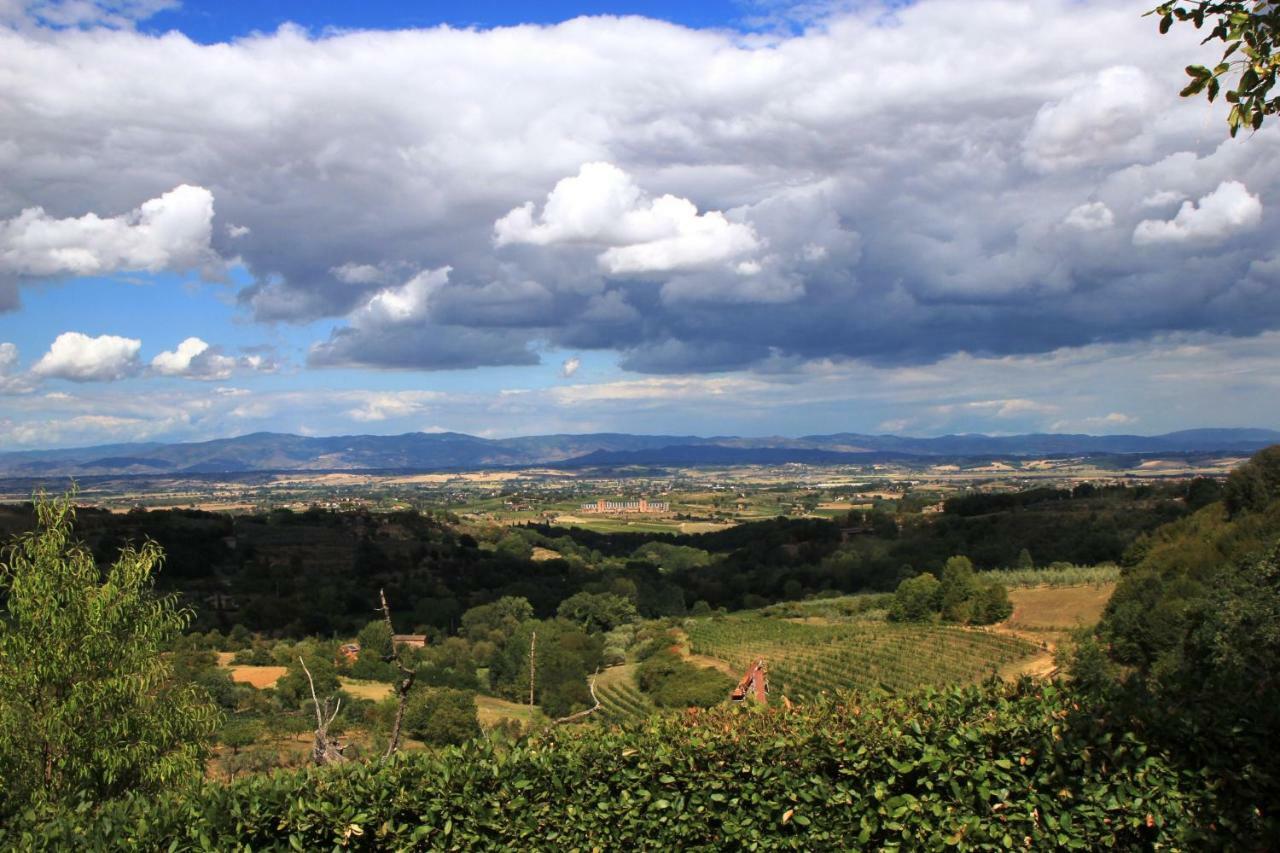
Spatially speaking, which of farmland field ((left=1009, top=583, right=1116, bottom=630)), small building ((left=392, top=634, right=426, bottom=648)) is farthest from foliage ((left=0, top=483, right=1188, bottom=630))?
farmland field ((left=1009, top=583, right=1116, bottom=630))

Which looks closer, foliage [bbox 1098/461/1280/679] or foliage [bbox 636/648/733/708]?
foliage [bbox 1098/461/1280/679]

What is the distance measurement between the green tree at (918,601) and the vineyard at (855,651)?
6.03ft

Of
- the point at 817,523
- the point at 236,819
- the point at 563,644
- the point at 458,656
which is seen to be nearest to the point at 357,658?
the point at 458,656

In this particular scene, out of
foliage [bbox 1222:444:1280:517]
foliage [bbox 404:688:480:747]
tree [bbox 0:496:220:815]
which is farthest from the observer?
foliage [bbox 1222:444:1280:517]

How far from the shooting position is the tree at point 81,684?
328 inches

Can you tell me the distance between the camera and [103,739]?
862 cm

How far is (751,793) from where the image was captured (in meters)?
6.41

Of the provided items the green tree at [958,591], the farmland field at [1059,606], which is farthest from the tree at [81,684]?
the green tree at [958,591]

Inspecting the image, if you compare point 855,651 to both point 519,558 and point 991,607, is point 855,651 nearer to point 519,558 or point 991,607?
point 991,607

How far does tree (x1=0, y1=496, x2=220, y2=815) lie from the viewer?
27.3 feet

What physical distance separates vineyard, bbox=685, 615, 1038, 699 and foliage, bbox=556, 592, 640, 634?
1056 centimetres

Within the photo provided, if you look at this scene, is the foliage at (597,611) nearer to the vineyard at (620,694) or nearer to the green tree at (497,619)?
the green tree at (497,619)

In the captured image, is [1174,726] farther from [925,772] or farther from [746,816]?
[746,816]

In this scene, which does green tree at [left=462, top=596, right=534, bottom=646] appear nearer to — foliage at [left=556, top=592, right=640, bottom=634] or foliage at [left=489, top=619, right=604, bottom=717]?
foliage at [left=489, top=619, right=604, bottom=717]
